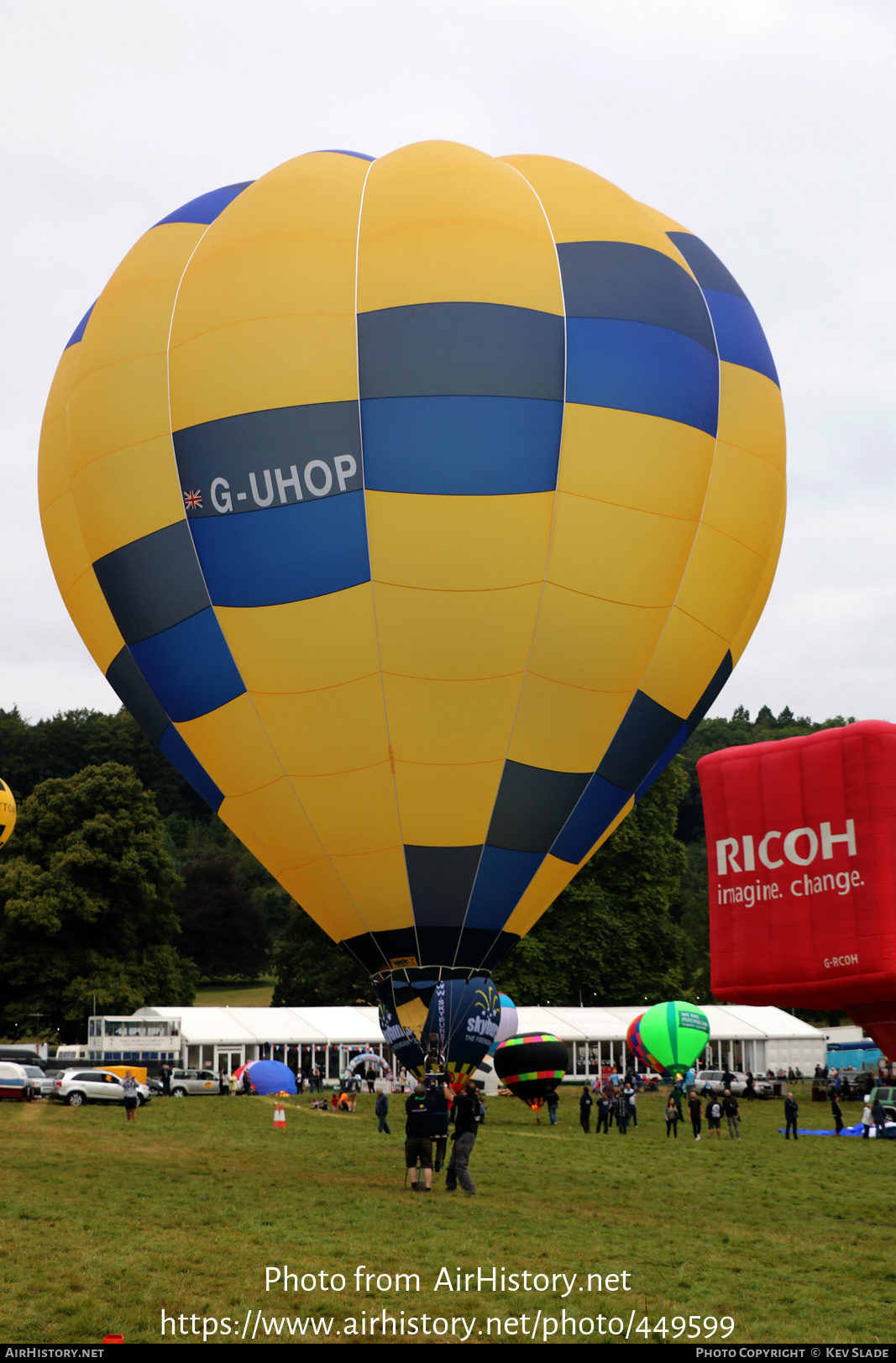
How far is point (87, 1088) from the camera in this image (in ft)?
88.5

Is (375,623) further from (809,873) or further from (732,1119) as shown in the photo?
(732,1119)

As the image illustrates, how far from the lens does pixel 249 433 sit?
10352 mm

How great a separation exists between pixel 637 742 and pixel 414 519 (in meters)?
3.08

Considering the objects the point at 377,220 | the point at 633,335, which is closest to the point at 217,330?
the point at 377,220

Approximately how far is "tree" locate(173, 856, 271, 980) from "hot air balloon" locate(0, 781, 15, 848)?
3123 cm

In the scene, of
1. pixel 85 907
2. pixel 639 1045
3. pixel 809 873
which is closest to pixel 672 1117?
pixel 639 1045

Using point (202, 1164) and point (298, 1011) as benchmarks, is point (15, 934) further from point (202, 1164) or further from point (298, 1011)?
point (202, 1164)

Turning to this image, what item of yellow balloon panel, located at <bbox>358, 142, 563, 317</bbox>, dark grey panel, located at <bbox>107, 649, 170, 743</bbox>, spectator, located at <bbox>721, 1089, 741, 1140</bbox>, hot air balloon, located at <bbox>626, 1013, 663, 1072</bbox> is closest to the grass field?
spectator, located at <bbox>721, 1089, 741, 1140</bbox>

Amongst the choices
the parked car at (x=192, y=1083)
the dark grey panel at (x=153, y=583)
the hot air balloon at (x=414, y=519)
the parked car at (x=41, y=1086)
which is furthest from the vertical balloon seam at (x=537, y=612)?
the parked car at (x=192, y=1083)

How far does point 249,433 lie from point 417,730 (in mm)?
2867

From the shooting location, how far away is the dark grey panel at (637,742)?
1128 cm

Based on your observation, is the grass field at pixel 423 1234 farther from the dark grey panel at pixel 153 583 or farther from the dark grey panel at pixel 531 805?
the dark grey panel at pixel 153 583

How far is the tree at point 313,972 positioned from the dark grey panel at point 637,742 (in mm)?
35685

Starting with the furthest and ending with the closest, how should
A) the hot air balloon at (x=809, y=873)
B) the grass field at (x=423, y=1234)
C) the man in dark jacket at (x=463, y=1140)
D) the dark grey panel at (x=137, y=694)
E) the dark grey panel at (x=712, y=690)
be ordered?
1. the hot air balloon at (x=809, y=873)
2. the dark grey panel at (x=712, y=690)
3. the dark grey panel at (x=137, y=694)
4. the man in dark jacket at (x=463, y=1140)
5. the grass field at (x=423, y=1234)
